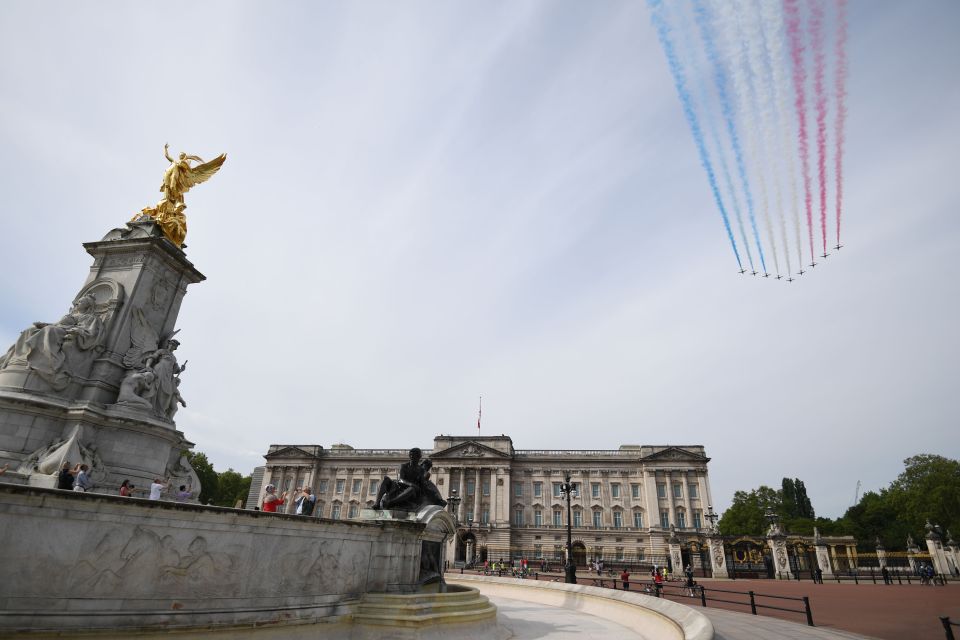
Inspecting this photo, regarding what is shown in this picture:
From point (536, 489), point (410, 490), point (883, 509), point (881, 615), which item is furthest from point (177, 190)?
point (883, 509)

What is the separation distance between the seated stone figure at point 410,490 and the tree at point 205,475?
60.8 meters

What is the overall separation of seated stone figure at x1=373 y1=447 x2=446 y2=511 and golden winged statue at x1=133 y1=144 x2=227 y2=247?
11387mm

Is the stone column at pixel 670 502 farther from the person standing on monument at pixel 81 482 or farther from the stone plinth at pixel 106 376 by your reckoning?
the person standing on monument at pixel 81 482

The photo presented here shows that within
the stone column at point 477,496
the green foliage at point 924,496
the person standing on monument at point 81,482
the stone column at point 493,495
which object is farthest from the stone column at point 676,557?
the person standing on monument at point 81,482

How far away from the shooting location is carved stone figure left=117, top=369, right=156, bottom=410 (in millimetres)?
12898

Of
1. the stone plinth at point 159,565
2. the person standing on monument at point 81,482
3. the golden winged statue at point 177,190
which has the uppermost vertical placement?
the golden winged statue at point 177,190

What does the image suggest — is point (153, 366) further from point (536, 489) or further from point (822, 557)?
point (536, 489)

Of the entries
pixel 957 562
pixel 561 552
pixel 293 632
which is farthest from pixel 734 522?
pixel 293 632

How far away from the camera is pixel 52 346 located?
40.8 ft

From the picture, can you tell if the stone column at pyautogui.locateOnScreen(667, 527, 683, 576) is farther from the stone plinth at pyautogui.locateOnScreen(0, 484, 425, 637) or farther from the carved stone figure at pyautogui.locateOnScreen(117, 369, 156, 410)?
the carved stone figure at pyautogui.locateOnScreen(117, 369, 156, 410)

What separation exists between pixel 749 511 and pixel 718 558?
5295 cm

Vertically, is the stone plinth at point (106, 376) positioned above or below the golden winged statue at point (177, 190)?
below

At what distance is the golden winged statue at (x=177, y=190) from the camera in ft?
52.7

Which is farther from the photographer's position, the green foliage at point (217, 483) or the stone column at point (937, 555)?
the green foliage at point (217, 483)
